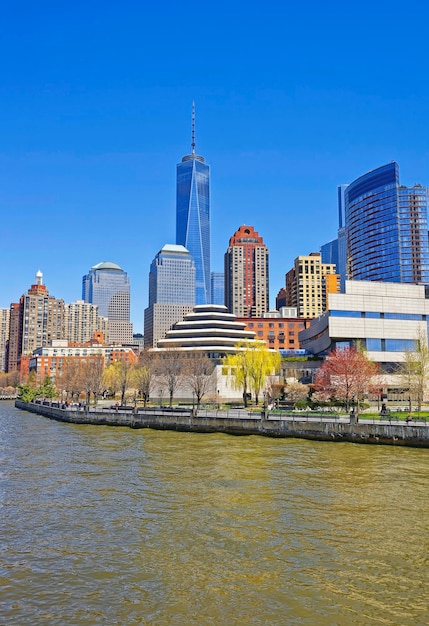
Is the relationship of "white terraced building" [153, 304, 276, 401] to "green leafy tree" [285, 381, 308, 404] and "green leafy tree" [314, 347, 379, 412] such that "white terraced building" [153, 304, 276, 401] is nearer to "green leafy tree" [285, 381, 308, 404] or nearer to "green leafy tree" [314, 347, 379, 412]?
"green leafy tree" [285, 381, 308, 404]

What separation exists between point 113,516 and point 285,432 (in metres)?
35.6

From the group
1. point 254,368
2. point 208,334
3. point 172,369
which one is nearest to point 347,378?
point 254,368

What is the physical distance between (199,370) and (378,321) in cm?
3457

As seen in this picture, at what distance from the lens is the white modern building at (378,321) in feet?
331

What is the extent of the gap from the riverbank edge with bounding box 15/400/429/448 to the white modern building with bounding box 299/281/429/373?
3580 centimetres

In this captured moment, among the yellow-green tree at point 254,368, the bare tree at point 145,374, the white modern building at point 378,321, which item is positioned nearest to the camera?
the yellow-green tree at point 254,368

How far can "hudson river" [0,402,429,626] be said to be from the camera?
17.4 meters

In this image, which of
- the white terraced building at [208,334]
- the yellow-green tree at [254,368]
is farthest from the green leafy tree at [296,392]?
the white terraced building at [208,334]

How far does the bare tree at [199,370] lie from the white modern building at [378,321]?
24.4 meters

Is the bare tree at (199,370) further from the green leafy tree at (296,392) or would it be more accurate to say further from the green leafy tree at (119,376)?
the green leafy tree at (296,392)

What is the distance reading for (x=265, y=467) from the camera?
4150 centimetres

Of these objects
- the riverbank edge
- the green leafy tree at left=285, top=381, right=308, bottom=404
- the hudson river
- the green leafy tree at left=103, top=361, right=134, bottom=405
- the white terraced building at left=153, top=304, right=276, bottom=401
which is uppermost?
the white terraced building at left=153, top=304, right=276, bottom=401

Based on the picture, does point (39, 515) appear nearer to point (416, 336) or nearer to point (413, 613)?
point (413, 613)

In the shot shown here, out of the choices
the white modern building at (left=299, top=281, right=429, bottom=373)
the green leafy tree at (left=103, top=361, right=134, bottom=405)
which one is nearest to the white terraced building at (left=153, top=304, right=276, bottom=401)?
the green leafy tree at (left=103, top=361, right=134, bottom=405)
